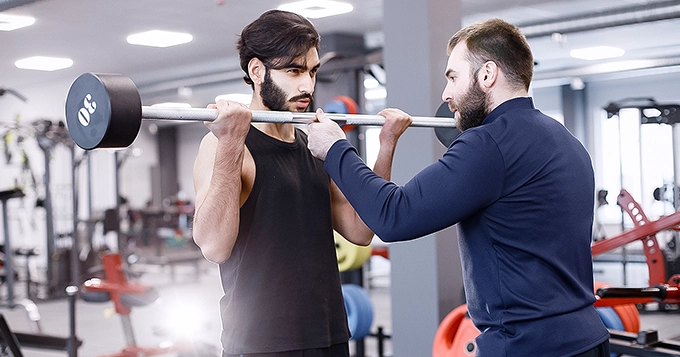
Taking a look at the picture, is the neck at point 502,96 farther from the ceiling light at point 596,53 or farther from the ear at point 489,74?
the ceiling light at point 596,53

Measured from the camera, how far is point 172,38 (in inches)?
300

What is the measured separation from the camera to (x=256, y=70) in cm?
178

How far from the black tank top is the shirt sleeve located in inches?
10.6

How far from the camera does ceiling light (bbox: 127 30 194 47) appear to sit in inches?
289

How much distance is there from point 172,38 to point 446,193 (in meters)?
6.71

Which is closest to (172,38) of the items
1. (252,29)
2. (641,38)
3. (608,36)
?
(608,36)

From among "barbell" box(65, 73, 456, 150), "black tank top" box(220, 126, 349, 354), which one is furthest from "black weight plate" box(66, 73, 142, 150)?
"black tank top" box(220, 126, 349, 354)

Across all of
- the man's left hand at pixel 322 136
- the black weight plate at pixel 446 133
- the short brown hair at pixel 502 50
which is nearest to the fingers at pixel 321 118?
the man's left hand at pixel 322 136

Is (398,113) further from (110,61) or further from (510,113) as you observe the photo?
(110,61)

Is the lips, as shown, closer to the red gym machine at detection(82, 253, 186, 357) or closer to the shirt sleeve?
the shirt sleeve

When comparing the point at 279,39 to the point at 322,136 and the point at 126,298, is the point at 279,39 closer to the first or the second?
the point at 322,136

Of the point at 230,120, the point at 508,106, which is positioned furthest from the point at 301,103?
the point at 508,106

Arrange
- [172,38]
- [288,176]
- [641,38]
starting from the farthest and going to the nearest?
[641,38] < [172,38] < [288,176]

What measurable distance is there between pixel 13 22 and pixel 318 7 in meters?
2.84
